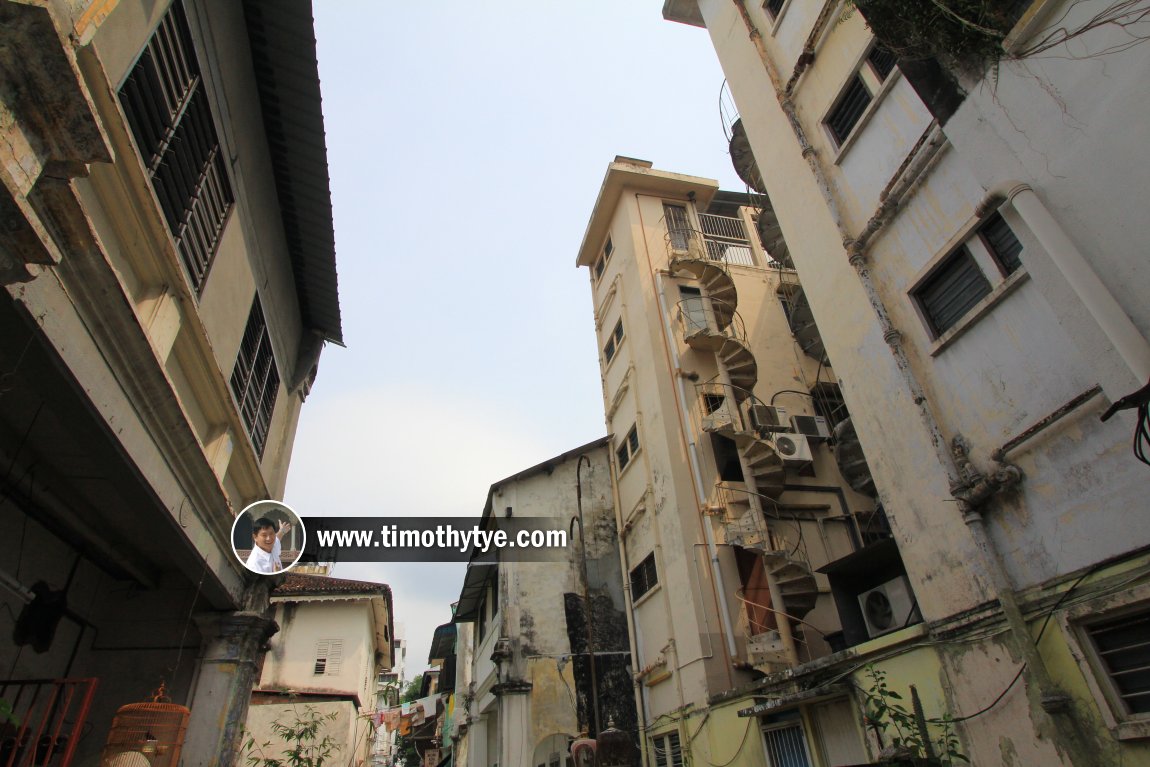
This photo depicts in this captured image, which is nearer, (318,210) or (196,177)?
(196,177)

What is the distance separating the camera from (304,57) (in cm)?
686

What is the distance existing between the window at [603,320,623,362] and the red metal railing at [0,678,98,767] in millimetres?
15871

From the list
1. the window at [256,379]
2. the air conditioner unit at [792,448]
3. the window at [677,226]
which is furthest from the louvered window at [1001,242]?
the window at [677,226]

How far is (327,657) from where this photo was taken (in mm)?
22281

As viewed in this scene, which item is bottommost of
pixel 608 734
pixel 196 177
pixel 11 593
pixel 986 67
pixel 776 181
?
pixel 608 734

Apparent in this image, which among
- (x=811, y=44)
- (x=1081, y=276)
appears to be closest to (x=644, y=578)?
(x=811, y=44)

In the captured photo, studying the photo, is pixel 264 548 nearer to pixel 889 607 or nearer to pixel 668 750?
pixel 889 607

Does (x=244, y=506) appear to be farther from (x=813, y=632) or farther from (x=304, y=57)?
(x=813, y=632)

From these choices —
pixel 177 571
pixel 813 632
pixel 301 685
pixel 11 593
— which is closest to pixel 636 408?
pixel 813 632

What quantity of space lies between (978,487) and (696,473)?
8589 mm

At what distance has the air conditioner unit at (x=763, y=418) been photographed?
49.9ft

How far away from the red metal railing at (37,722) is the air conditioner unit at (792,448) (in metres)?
13.1

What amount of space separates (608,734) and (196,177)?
11.1 meters

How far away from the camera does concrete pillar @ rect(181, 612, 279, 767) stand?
708 centimetres
